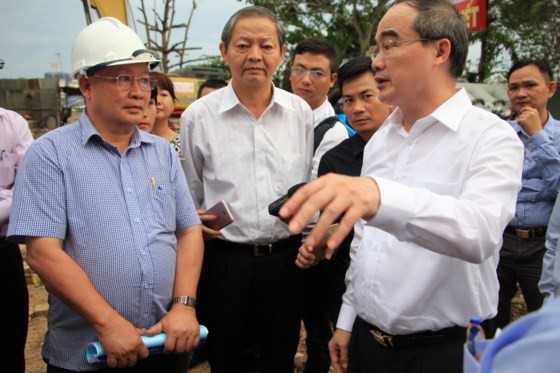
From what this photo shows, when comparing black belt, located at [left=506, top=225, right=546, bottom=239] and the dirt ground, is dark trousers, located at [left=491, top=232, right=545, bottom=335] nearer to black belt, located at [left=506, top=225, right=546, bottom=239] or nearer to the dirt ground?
black belt, located at [left=506, top=225, right=546, bottom=239]

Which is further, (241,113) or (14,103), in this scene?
(14,103)

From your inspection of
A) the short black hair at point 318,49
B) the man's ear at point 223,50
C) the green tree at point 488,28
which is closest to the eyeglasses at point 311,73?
the short black hair at point 318,49

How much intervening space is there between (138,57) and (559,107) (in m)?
10.9

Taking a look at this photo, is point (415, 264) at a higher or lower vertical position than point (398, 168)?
lower

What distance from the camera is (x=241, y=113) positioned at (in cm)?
284

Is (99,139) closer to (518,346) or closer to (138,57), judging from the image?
(138,57)

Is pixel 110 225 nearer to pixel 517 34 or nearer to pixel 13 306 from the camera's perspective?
pixel 13 306

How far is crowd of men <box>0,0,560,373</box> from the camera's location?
137 cm

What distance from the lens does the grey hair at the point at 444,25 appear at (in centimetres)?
167

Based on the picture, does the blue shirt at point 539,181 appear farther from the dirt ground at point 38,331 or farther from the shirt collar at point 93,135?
the shirt collar at point 93,135

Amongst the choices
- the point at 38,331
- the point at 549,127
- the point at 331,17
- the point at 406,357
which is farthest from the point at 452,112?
the point at 331,17

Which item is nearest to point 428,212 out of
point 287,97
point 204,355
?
point 287,97

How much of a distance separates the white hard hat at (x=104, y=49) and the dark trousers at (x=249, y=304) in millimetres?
1133

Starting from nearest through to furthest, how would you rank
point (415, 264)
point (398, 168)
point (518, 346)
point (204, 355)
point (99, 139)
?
point (518, 346)
point (415, 264)
point (398, 168)
point (99, 139)
point (204, 355)
